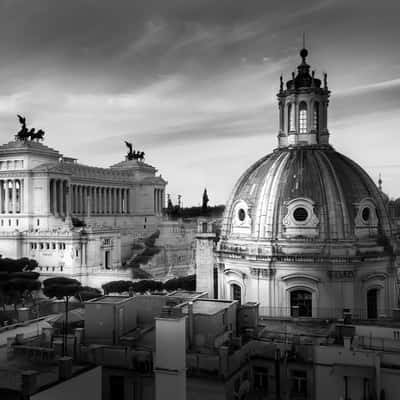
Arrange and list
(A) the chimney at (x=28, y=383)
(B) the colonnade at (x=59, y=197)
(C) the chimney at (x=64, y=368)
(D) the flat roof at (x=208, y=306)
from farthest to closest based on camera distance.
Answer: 1. (B) the colonnade at (x=59, y=197)
2. (D) the flat roof at (x=208, y=306)
3. (C) the chimney at (x=64, y=368)
4. (A) the chimney at (x=28, y=383)

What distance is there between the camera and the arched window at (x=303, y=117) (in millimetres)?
38062

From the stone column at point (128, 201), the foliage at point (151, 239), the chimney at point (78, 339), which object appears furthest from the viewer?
the stone column at point (128, 201)

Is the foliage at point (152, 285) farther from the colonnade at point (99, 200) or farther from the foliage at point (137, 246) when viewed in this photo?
the colonnade at point (99, 200)

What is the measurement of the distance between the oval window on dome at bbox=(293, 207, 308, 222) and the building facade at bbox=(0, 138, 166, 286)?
35570 mm

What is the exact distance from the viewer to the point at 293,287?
3331cm

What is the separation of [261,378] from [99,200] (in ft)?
289

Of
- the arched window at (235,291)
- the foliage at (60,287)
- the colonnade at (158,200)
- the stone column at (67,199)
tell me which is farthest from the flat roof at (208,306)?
the colonnade at (158,200)

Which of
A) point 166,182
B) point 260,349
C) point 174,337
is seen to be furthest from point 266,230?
point 166,182

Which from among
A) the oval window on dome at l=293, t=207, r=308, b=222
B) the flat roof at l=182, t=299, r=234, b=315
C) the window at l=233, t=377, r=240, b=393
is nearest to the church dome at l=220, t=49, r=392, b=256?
the oval window on dome at l=293, t=207, r=308, b=222

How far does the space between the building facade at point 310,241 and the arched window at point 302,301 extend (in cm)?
6

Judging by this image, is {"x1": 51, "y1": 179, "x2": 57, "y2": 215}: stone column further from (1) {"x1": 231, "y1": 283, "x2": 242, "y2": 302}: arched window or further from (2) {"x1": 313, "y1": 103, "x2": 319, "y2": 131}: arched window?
(2) {"x1": 313, "y1": 103, "x2": 319, "y2": 131}: arched window

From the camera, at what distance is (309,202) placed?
3366cm

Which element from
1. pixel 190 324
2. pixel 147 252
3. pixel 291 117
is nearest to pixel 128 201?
pixel 147 252

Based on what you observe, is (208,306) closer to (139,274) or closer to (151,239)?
(139,274)
